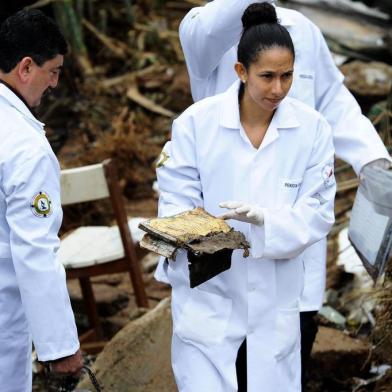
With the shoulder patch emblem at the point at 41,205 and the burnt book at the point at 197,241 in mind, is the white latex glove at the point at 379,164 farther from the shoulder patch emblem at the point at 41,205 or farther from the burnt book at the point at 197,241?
the shoulder patch emblem at the point at 41,205

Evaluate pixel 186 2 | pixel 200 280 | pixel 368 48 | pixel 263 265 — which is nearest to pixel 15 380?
pixel 200 280

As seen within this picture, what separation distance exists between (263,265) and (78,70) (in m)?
6.75

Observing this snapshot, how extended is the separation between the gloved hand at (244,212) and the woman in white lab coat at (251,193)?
10cm

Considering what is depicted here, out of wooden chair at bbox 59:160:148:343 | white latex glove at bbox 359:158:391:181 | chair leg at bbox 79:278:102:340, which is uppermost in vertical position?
white latex glove at bbox 359:158:391:181

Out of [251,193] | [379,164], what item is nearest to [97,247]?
[379,164]

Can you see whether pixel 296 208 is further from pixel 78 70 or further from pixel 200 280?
pixel 78 70

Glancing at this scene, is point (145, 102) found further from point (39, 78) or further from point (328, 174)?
point (39, 78)

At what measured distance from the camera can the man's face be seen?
310 cm

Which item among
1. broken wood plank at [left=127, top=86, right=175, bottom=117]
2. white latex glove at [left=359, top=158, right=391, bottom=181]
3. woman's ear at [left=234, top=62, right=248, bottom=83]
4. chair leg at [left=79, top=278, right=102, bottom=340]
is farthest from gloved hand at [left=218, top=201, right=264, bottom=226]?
broken wood plank at [left=127, top=86, right=175, bottom=117]

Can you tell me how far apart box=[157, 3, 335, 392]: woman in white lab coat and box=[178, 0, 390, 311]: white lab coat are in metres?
0.45


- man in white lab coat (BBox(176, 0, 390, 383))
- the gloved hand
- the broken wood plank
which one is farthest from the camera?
the broken wood plank

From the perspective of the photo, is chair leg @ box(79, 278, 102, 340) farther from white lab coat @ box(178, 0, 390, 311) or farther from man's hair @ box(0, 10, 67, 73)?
man's hair @ box(0, 10, 67, 73)

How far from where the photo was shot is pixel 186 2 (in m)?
10.8

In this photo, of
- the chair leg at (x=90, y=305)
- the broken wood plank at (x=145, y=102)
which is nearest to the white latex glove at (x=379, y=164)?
the chair leg at (x=90, y=305)
